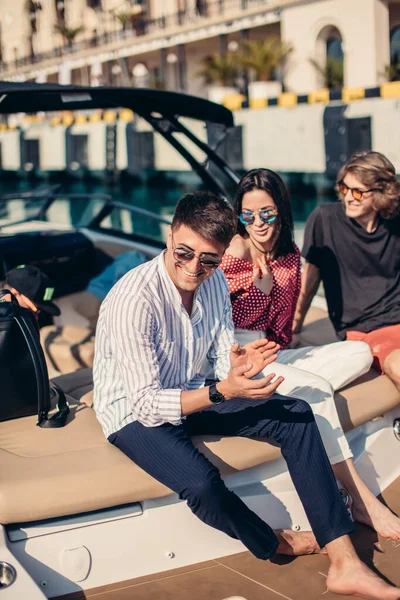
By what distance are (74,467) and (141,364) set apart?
360mm

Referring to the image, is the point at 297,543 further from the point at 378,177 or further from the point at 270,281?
the point at 378,177

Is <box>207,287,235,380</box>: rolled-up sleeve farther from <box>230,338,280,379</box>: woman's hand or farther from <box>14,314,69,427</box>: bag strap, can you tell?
<box>14,314,69,427</box>: bag strap

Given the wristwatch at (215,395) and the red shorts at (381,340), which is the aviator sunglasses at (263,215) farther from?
the wristwatch at (215,395)

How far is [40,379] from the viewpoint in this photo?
244 centimetres

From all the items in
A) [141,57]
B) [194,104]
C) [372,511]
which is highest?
[141,57]

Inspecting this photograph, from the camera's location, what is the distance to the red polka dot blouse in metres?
2.80

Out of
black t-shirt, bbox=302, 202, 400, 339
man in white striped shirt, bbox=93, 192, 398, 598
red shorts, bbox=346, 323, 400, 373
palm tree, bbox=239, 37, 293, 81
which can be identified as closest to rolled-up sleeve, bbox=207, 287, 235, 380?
man in white striped shirt, bbox=93, 192, 398, 598

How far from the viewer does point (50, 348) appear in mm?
3725

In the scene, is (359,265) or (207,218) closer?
(207,218)

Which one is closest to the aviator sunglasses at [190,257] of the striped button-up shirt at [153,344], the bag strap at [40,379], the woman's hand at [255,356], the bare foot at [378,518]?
the striped button-up shirt at [153,344]

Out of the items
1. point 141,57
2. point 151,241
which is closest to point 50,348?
point 151,241

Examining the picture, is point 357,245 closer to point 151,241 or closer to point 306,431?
point 306,431

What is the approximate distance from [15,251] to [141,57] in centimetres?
3241

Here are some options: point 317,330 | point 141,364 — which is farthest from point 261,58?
point 141,364
